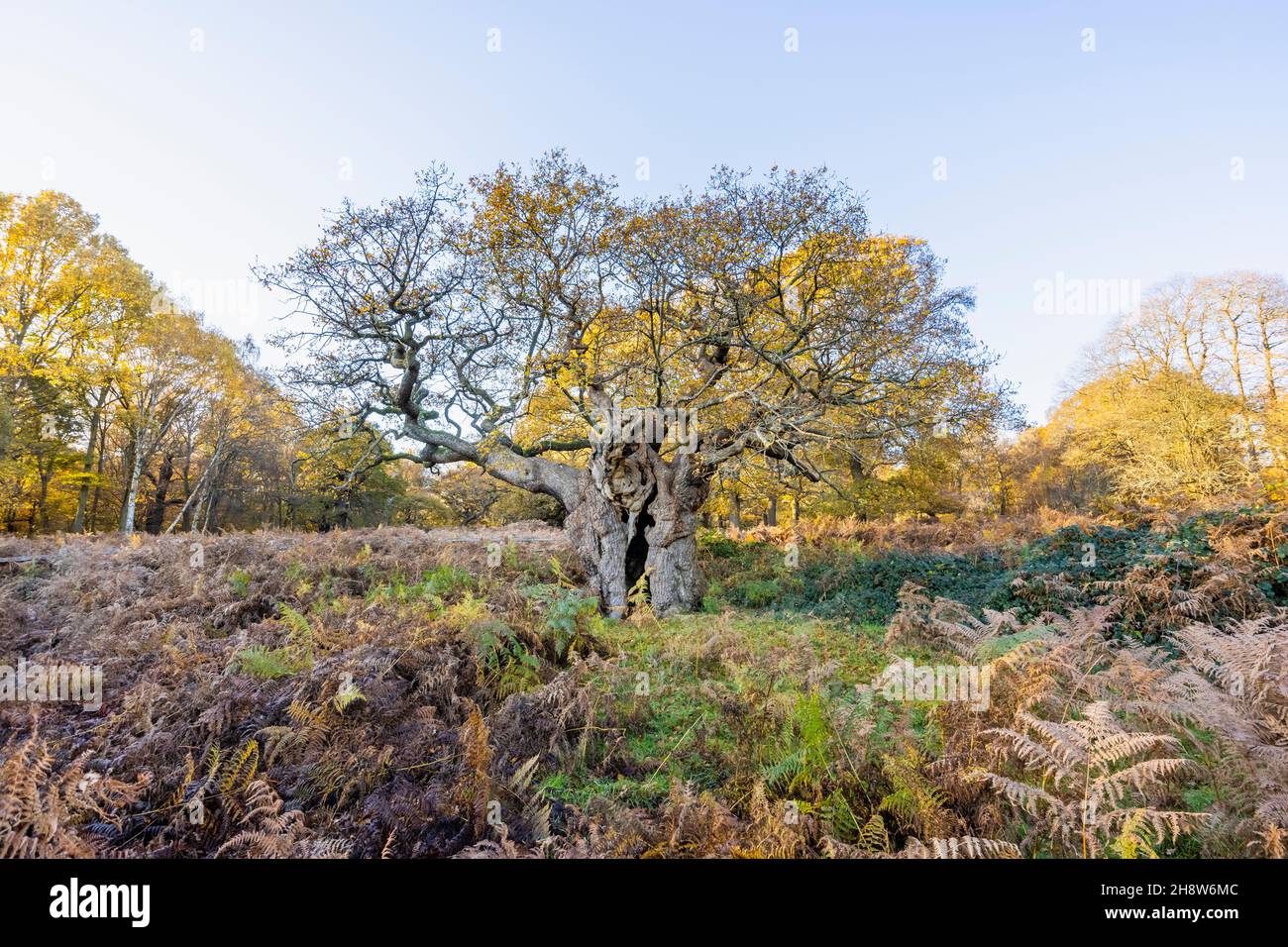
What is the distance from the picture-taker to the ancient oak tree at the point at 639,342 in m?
10.6

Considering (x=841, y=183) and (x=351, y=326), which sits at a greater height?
(x=841, y=183)

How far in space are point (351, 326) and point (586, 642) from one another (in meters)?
8.97

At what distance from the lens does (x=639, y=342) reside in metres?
11.9

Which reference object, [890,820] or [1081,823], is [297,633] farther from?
[1081,823]

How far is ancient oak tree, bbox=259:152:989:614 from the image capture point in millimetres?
10641

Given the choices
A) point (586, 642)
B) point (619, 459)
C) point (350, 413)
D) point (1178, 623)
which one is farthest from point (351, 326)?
point (1178, 623)

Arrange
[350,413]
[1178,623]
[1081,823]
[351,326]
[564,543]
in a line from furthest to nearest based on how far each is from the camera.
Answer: [564,543], [350,413], [351,326], [1178,623], [1081,823]

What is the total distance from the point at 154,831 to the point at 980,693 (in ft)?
19.8

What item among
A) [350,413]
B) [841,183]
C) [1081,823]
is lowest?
[1081,823]

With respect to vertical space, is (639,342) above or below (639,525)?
above

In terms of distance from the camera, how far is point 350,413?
1243 cm
